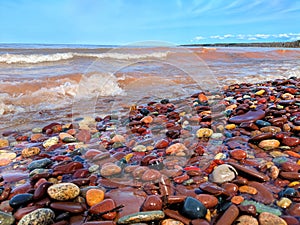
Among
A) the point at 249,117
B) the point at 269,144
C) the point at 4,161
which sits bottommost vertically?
the point at 4,161

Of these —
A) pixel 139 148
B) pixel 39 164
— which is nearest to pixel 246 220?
pixel 139 148

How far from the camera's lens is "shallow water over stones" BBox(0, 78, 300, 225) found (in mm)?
1520

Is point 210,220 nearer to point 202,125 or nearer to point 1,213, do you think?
point 1,213

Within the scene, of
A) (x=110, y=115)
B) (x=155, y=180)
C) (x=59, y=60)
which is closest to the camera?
(x=155, y=180)

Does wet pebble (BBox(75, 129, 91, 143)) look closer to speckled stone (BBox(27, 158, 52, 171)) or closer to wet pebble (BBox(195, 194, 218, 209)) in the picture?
speckled stone (BBox(27, 158, 52, 171))

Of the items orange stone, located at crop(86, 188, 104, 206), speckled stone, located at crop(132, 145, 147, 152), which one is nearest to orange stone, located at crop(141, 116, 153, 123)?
speckled stone, located at crop(132, 145, 147, 152)

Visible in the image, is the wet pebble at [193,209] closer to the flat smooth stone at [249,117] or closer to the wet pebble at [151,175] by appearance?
the wet pebble at [151,175]

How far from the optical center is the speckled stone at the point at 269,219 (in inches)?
54.5

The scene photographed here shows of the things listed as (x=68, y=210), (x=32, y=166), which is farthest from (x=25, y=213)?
(x=32, y=166)

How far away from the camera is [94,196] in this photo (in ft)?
5.53

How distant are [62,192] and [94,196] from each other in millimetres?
215

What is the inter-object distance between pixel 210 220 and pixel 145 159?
0.92m

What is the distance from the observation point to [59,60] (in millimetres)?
12867

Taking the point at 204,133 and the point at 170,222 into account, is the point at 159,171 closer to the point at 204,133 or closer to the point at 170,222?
the point at 170,222
